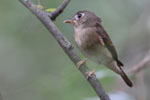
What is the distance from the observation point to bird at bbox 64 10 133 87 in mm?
4238

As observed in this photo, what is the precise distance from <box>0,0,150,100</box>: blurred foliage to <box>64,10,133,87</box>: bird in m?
0.27

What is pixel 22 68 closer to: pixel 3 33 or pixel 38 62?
pixel 38 62

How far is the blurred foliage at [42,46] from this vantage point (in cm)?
486

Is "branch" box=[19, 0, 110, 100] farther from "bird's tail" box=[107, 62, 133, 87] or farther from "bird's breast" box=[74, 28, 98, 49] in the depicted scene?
"bird's tail" box=[107, 62, 133, 87]

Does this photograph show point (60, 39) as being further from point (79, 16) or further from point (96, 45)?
point (79, 16)

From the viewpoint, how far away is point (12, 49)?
6.65 metres

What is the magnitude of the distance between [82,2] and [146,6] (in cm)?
86

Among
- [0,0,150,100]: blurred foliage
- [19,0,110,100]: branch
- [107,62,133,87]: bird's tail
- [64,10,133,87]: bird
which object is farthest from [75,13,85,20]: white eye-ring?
[19,0,110,100]: branch

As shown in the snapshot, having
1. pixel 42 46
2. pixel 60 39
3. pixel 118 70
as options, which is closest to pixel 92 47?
pixel 118 70

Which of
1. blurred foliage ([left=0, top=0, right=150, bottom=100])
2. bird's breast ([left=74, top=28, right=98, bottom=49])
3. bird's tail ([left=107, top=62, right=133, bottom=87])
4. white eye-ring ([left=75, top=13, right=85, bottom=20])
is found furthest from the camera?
blurred foliage ([left=0, top=0, right=150, bottom=100])

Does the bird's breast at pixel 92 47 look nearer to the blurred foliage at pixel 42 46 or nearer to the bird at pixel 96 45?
the bird at pixel 96 45

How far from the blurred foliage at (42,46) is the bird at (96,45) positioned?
0.88ft

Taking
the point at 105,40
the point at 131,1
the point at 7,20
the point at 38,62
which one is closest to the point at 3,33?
the point at 7,20

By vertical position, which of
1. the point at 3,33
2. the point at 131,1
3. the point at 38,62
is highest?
the point at 3,33
